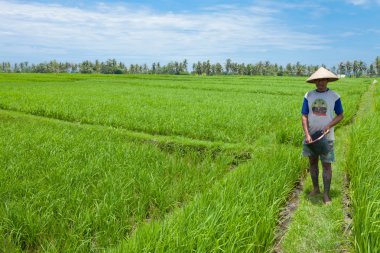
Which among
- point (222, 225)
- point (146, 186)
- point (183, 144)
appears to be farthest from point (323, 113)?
point (183, 144)

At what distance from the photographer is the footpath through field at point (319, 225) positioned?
3.61 m

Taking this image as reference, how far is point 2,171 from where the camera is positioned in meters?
5.36

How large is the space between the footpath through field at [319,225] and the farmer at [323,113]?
0.23 metres

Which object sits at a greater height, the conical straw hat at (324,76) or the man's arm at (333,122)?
the conical straw hat at (324,76)

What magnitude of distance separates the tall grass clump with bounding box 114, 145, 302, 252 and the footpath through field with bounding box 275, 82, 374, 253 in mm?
263

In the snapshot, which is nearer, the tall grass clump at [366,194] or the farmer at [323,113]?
the tall grass clump at [366,194]

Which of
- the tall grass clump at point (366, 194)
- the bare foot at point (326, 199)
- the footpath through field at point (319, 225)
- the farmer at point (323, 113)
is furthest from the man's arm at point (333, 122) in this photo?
the footpath through field at point (319, 225)

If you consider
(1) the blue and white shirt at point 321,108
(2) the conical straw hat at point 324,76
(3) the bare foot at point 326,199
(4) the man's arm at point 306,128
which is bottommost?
(3) the bare foot at point 326,199

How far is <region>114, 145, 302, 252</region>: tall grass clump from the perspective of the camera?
9.81 feet

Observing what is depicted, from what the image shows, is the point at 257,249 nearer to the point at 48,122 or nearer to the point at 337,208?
the point at 337,208

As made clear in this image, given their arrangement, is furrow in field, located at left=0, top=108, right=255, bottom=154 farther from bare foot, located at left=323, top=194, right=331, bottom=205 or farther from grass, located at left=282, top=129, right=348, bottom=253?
bare foot, located at left=323, top=194, right=331, bottom=205

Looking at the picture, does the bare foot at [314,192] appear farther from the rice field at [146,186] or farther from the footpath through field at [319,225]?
the rice field at [146,186]

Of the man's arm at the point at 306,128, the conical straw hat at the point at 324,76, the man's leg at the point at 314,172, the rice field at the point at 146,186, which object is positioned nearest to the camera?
the rice field at the point at 146,186

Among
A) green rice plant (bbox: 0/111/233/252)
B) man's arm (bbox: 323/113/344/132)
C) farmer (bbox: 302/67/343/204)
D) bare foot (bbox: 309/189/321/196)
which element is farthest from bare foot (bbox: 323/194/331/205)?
green rice plant (bbox: 0/111/233/252)
